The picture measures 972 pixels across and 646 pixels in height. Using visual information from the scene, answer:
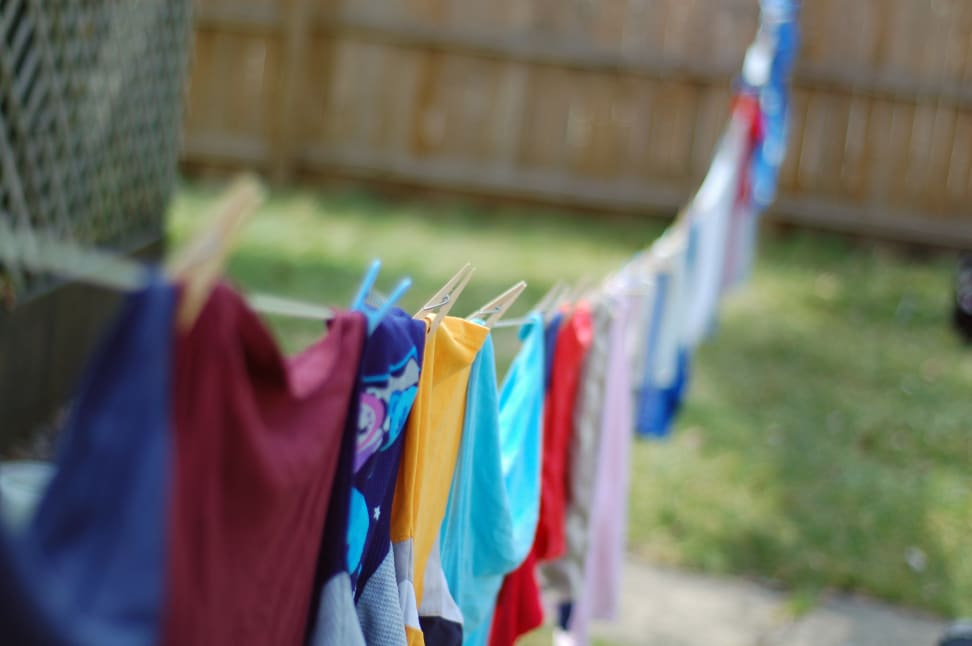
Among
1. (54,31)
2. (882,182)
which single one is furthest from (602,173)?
(54,31)

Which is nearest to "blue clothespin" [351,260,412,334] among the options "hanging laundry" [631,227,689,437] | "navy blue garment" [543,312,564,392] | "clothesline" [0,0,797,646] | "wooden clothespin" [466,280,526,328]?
"clothesline" [0,0,797,646]

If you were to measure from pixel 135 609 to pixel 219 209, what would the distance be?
0.30 meters

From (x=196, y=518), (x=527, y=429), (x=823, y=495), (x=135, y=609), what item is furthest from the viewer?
(x=823, y=495)

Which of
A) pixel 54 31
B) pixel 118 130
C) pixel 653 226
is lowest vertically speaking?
pixel 653 226

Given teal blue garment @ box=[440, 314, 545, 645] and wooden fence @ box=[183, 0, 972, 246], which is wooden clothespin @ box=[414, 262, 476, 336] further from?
wooden fence @ box=[183, 0, 972, 246]

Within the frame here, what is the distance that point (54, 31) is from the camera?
354 cm

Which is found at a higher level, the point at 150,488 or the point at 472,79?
the point at 472,79

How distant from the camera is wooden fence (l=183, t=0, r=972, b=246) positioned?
752 centimetres

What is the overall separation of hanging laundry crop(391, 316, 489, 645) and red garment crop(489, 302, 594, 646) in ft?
1.06

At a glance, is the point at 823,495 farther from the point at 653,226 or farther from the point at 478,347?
the point at 653,226

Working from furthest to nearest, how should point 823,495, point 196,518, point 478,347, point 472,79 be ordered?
point 472,79 → point 823,495 → point 478,347 → point 196,518

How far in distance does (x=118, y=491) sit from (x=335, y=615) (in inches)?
20.1

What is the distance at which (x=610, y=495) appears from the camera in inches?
90.1

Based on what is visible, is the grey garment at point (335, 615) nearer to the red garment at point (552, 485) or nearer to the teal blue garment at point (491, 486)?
the teal blue garment at point (491, 486)
